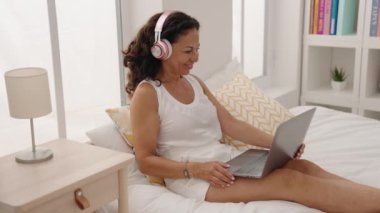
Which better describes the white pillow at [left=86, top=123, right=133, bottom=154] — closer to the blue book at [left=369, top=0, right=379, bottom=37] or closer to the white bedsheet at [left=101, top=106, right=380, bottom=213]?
the white bedsheet at [left=101, top=106, right=380, bottom=213]

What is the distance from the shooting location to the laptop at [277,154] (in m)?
1.40

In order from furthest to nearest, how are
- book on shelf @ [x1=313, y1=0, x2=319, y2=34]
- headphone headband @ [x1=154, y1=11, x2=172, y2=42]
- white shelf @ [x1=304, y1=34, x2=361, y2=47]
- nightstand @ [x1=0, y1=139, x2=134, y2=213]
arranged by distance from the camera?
book on shelf @ [x1=313, y1=0, x2=319, y2=34] < white shelf @ [x1=304, y1=34, x2=361, y2=47] < headphone headband @ [x1=154, y1=11, x2=172, y2=42] < nightstand @ [x1=0, y1=139, x2=134, y2=213]

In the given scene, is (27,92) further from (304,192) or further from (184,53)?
(304,192)

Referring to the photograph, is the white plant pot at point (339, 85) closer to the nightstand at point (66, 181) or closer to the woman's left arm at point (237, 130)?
the woman's left arm at point (237, 130)

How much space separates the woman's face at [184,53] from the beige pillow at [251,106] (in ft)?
1.39

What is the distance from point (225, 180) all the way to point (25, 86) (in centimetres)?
65

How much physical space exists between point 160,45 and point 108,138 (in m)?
0.39

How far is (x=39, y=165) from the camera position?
1.31m

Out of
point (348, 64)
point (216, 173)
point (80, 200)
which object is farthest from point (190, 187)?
point (348, 64)

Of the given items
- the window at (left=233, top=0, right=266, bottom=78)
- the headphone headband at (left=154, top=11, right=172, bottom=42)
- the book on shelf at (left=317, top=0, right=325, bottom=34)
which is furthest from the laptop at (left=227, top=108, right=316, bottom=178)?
the book on shelf at (left=317, top=0, right=325, bottom=34)

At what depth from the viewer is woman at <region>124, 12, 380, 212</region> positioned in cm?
139

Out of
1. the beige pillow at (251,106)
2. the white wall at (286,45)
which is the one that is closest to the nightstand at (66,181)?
the beige pillow at (251,106)

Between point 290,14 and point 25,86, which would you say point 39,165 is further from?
point 290,14

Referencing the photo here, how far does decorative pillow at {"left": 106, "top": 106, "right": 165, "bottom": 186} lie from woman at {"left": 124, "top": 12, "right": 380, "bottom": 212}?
6 cm
